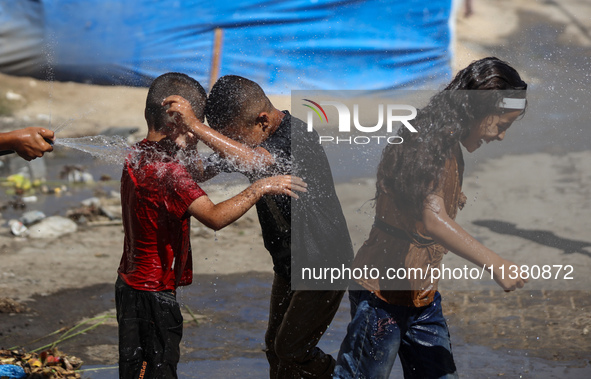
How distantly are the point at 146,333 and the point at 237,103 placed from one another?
1063 millimetres

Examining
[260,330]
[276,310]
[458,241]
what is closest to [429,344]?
[458,241]

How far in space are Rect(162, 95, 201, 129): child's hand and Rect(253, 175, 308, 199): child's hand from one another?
40 cm

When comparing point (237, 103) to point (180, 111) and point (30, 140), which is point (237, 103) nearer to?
point (180, 111)

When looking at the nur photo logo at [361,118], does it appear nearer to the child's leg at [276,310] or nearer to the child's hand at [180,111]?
the child's hand at [180,111]

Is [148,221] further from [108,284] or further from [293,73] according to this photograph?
[293,73]

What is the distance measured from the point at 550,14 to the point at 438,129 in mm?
Answer: 11813

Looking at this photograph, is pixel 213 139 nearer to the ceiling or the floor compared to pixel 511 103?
nearer to the floor

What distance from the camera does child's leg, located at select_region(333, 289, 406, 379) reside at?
9.39ft

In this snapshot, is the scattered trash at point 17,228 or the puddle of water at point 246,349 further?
the scattered trash at point 17,228

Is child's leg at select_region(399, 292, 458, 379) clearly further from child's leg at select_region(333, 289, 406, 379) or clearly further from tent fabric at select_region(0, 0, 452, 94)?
tent fabric at select_region(0, 0, 452, 94)

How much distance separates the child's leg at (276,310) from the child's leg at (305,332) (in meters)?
0.13

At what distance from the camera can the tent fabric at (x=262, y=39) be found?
6.33 metres

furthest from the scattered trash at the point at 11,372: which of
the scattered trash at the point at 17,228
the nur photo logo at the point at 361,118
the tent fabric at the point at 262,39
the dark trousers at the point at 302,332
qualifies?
the scattered trash at the point at 17,228

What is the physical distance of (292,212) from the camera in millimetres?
3152
